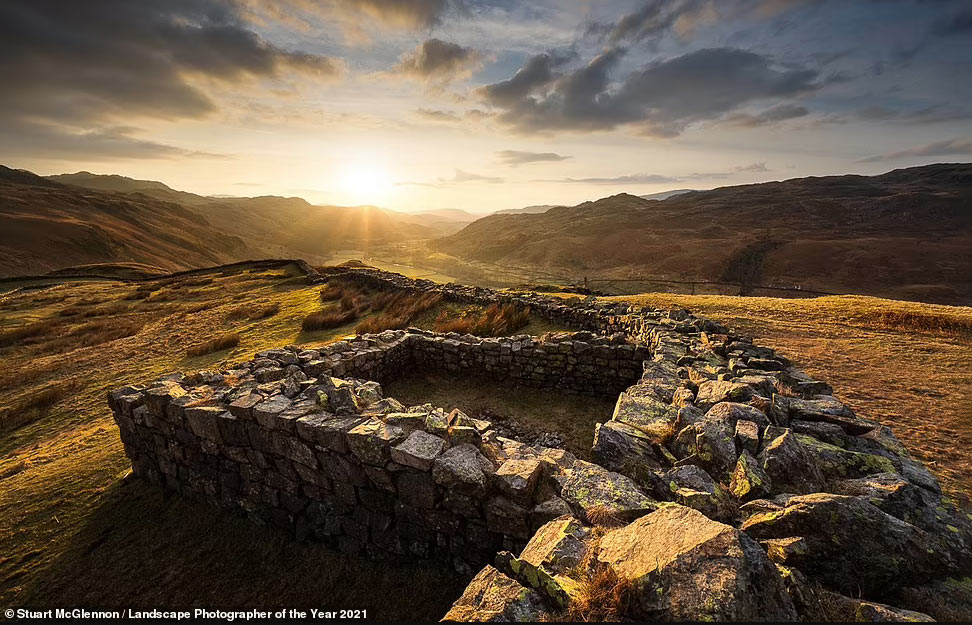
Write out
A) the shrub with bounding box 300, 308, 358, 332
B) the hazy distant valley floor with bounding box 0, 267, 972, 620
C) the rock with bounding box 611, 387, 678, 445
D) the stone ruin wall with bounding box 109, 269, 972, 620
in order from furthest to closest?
the shrub with bounding box 300, 308, 358, 332, the rock with bounding box 611, 387, 678, 445, the hazy distant valley floor with bounding box 0, 267, 972, 620, the stone ruin wall with bounding box 109, 269, 972, 620

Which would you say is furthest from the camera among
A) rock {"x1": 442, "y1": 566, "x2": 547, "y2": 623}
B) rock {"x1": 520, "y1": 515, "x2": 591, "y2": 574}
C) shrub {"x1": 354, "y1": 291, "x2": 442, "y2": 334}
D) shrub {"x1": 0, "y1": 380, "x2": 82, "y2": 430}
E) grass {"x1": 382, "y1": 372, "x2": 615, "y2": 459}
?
shrub {"x1": 354, "y1": 291, "x2": 442, "y2": 334}

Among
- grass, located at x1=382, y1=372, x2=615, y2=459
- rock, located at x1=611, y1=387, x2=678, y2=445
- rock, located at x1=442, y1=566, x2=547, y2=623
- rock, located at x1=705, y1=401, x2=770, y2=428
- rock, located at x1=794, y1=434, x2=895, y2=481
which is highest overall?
rock, located at x1=705, y1=401, x2=770, y2=428

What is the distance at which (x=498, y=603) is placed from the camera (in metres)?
2.62

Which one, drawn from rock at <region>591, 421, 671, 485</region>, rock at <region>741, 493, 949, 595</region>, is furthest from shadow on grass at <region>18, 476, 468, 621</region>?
rock at <region>741, 493, 949, 595</region>

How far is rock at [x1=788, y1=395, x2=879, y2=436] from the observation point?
4.54m

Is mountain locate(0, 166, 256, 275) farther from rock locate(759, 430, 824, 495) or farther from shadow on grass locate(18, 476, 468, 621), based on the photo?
rock locate(759, 430, 824, 495)

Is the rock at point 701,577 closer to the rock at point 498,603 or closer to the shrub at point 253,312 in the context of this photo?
the rock at point 498,603

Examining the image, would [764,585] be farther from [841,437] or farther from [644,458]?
[841,437]

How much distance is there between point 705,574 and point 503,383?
7.26m

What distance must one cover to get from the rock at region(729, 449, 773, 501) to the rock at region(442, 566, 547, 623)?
91.9 inches

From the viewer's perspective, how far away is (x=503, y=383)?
949 centimetres

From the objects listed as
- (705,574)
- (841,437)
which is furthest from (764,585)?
(841,437)

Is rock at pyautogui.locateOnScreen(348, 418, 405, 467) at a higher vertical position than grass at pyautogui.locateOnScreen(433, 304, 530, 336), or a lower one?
higher

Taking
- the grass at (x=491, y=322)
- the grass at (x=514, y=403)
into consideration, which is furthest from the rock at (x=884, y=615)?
the grass at (x=491, y=322)
